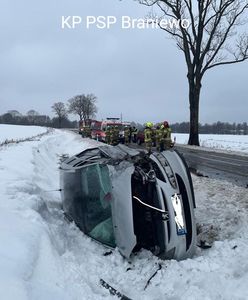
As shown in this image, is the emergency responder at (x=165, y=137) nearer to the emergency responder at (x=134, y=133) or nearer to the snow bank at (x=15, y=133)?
the snow bank at (x=15, y=133)

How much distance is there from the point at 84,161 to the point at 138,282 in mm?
2240

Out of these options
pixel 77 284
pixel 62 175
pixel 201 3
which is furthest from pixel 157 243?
pixel 201 3

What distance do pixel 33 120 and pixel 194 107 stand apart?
10642 centimetres

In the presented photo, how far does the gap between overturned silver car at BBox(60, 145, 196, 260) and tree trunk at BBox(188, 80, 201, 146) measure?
27.1 m

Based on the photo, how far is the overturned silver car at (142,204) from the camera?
4789 millimetres

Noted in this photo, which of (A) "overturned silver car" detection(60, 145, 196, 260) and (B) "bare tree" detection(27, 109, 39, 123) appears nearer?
(A) "overturned silver car" detection(60, 145, 196, 260)

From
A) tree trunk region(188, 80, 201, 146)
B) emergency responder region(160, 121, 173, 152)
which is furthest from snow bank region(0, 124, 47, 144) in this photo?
tree trunk region(188, 80, 201, 146)

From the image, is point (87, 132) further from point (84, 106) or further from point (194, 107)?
point (84, 106)

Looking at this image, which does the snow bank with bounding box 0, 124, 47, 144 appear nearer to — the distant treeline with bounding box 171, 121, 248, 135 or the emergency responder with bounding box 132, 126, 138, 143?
the emergency responder with bounding box 132, 126, 138, 143

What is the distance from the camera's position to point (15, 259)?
3.98m

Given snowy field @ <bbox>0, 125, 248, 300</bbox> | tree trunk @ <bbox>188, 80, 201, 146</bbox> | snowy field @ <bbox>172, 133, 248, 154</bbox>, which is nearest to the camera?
snowy field @ <bbox>0, 125, 248, 300</bbox>

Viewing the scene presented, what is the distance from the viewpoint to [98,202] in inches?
217

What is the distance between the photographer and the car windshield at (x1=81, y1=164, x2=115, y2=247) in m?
5.31

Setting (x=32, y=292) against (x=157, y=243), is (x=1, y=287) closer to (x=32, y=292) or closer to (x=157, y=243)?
(x=32, y=292)
